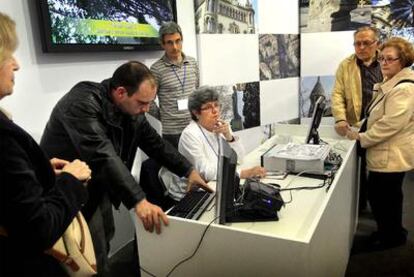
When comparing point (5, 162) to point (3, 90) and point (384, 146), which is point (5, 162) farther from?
point (384, 146)

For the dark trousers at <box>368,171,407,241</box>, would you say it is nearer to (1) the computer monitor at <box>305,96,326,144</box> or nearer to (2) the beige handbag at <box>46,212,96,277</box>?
(1) the computer monitor at <box>305,96,326,144</box>

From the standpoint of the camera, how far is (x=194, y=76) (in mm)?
2848

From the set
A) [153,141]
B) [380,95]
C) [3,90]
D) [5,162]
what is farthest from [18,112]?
[380,95]

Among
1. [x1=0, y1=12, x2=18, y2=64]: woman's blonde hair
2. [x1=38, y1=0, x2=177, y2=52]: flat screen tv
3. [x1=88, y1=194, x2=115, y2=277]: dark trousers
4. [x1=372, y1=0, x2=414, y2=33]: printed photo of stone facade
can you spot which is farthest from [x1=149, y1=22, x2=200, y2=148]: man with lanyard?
[x1=372, y1=0, x2=414, y2=33]: printed photo of stone facade

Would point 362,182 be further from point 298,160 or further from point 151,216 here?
point 151,216

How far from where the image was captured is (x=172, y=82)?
8.84 feet

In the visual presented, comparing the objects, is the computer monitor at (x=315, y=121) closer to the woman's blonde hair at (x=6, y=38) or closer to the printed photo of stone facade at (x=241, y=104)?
the printed photo of stone facade at (x=241, y=104)

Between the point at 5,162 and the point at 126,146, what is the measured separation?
3.20 feet

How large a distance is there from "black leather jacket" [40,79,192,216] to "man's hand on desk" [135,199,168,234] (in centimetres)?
5

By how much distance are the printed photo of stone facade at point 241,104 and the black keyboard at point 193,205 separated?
1.73 metres

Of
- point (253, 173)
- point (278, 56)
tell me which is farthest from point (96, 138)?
point (278, 56)

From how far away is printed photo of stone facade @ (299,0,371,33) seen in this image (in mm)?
3848

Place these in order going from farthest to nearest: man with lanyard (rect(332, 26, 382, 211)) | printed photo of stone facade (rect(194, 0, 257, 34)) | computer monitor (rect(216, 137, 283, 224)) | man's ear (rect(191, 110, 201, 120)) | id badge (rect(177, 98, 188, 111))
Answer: printed photo of stone facade (rect(194, 0, 257, 34)) < man with lanyard (rect(332, 26, 382, 211)) < id badge (rect(177, 98, 188, 111)) < man's ear (rect(191, 110, 201, 120)) < computer monitor (rect(216, 137, 283, 224))

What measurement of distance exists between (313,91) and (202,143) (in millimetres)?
2411
